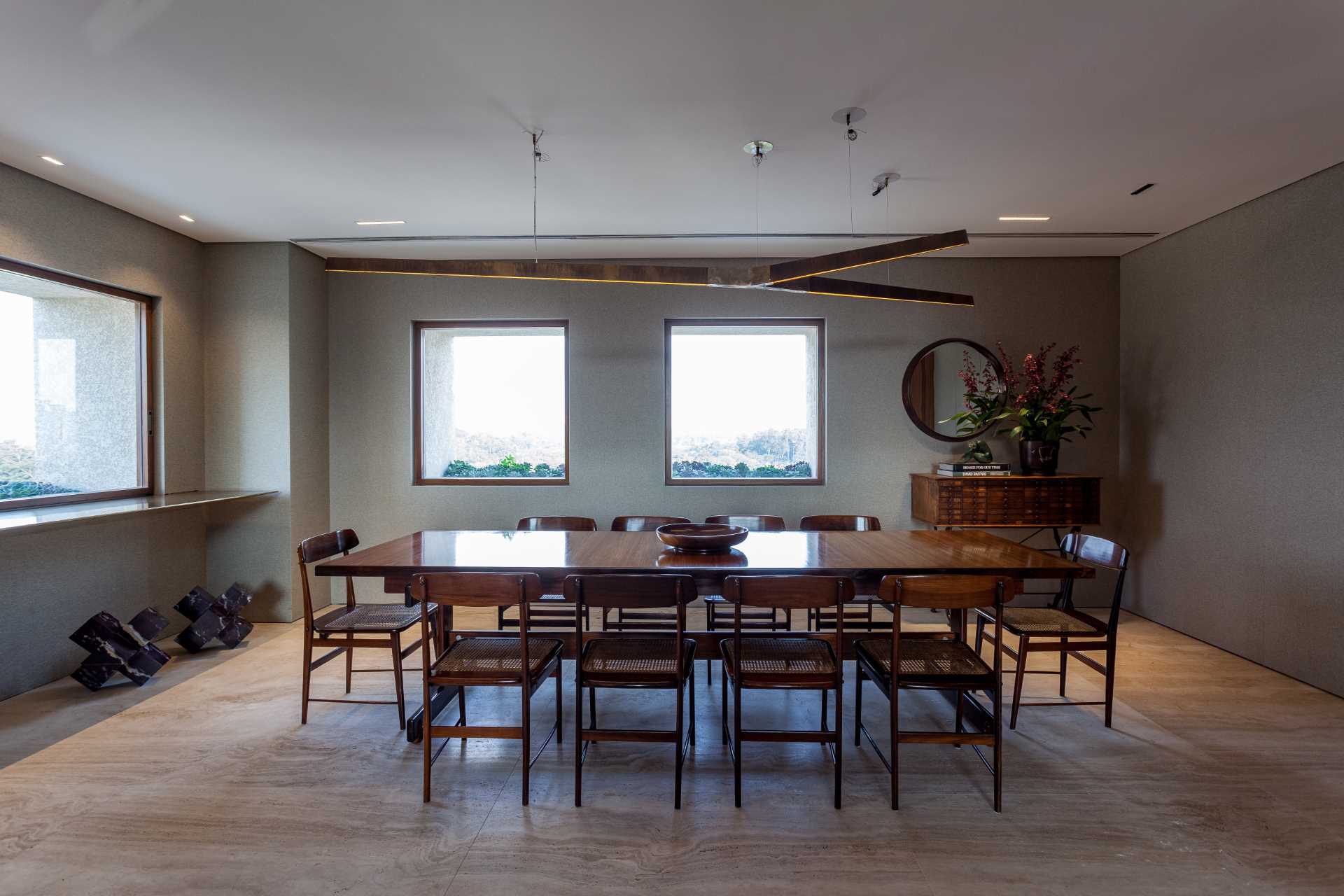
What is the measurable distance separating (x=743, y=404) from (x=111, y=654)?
4.30 metres

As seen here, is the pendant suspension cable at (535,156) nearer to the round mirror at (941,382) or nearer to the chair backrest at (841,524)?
the chair backrest at (841,524)

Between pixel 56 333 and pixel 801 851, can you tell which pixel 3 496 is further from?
pixel 801 851

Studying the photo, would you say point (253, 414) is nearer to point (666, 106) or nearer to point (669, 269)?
point (669, 269)

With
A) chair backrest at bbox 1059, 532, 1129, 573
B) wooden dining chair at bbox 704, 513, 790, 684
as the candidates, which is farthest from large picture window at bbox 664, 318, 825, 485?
chair backrest at bbox 1059, 532, 1129, 573

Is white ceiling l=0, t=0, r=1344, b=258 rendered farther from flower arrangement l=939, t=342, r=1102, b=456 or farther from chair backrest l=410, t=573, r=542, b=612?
chair backrest l=410, t=573, r=542, b=612

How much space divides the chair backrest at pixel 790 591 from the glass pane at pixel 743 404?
9.66ft

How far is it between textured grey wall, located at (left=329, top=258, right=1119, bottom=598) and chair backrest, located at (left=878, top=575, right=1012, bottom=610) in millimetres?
2854

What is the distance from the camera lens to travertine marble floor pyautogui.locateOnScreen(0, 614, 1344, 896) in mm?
1988

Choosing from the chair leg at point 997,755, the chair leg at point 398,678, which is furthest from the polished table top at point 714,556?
the chair leg at point 997,755

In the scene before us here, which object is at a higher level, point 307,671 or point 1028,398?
point 1028,398

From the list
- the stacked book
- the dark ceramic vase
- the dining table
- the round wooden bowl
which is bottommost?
the dining table

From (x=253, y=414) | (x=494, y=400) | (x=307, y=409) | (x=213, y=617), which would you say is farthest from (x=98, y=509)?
(x=494, y=400)

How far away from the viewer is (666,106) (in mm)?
2793

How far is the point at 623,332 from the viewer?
515 centimetres
